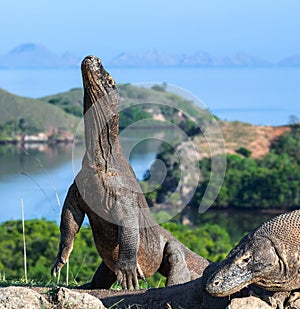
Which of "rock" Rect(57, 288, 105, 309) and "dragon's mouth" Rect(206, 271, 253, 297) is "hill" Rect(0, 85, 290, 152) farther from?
"dragon's mouth" Rect(206, 271, 253, 297)

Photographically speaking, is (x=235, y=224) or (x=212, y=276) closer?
(x=212, y=276)

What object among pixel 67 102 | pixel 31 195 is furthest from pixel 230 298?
pixel 67 102

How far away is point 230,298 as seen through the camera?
13.9 feet

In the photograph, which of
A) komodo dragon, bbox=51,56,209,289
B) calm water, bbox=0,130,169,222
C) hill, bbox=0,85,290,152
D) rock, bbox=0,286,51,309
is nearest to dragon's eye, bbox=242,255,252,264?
rock, bbox=0,286,51,309

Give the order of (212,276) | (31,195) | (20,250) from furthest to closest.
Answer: (31,195) < (20,250) < (212,276)

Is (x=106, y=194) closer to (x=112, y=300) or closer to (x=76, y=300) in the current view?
(x=112, y=300)

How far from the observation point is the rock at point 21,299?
168 inches

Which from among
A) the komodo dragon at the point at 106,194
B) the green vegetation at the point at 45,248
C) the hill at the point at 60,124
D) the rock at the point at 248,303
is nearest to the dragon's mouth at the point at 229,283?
the rock at the point at 248,303

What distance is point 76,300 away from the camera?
14.3ft

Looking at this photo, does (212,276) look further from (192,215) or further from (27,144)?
(27,144)

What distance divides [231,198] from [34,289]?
64.0 metres

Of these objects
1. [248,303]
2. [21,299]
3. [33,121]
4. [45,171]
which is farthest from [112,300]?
[33,121]

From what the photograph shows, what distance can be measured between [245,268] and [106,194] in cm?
200

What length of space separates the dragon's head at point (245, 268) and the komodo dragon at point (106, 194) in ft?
6.09
